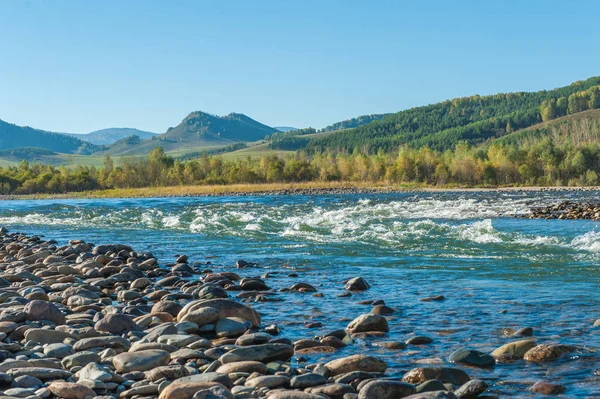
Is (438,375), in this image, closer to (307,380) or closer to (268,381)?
(307,380)

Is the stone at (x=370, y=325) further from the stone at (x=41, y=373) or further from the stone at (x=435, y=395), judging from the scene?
the stone at (x=41, y=373)

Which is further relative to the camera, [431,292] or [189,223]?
[189,223]

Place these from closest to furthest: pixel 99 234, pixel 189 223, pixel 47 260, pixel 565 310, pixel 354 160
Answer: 1. pixel 565 310
2. pixel 47 260
3. pixel 99 234
4. pixel 189 223
5. pixel 354 160

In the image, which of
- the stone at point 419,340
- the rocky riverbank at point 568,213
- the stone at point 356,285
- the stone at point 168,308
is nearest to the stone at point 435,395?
the stone at point 419,340

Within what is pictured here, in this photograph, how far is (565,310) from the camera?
10727 millimetres

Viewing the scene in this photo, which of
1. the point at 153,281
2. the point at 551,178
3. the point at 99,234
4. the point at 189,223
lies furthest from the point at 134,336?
the point at 551,178

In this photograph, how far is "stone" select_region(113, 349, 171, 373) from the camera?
7586mm

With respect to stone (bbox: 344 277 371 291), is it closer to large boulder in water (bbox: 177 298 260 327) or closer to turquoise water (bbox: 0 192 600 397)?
turquoise water (bbox: 0 192 600 397)

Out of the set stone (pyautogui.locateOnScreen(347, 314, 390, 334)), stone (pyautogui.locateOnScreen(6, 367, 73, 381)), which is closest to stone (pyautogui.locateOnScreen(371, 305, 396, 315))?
stone (pyautogui.locateOnScreen(347, 314, 390, 334))

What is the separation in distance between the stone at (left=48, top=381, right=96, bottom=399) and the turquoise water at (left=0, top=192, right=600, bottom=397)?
2885mm

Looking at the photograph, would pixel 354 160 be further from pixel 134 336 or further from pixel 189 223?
pixel 134 336

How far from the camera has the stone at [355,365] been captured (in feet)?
24.6

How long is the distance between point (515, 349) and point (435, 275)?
689cm

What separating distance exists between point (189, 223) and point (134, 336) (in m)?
26.3
